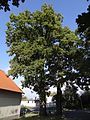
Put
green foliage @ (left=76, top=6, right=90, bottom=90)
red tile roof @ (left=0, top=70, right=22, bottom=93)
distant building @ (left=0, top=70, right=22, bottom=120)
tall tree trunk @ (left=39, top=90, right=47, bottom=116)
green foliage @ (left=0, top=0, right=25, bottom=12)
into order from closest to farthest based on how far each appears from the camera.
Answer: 1. green foliage @ (left=0, top=0, right=25, bottom=12)
2. green foliage @ (left=76, top=6, right=90, bottom=90)
3. distant building @ (left=0, top=70, right=22, bottom=120)
4. red tile roof @ (left=0, top=70, right=22, bottom=93)
5. tall tree trunk @ (left=39, top=90, right=47, bottom=116)

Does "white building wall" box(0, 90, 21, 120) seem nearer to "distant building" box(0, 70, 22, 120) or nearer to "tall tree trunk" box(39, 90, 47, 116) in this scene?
"distant building" box(0, 70, 22, 120)

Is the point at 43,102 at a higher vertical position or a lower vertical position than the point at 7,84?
lower

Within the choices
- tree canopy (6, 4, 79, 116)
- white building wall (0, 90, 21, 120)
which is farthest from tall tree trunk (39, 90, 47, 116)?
white building wall (0, 90, 21, 120)

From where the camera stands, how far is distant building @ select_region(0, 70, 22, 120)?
3941cm

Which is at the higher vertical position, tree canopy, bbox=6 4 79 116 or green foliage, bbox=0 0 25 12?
tree canopy, bbox=6 4 79 116

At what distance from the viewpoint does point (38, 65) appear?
133 ft

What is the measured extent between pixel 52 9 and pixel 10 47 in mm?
9024

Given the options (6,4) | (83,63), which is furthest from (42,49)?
(6,4)

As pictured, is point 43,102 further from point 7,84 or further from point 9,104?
point 7,84

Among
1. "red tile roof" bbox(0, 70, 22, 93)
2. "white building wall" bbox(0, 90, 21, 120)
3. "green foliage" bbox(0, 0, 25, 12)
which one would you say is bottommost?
"green foliage" bbox(0, 0, 25, 12)

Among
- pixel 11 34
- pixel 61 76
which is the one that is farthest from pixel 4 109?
pixel 11 34

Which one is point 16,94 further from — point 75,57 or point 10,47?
point 75,57

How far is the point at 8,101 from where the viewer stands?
136ft

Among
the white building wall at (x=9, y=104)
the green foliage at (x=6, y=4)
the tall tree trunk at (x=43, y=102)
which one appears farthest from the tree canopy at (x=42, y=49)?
the green foliage at (x=6, y=4)
